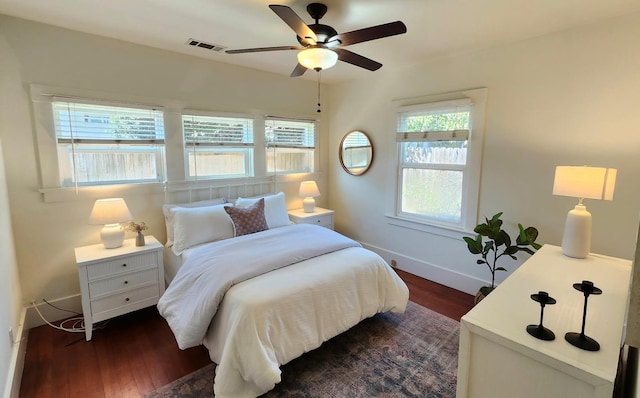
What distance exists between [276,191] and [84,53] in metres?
2.41

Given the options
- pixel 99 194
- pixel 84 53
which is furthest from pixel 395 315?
pixel 84 53

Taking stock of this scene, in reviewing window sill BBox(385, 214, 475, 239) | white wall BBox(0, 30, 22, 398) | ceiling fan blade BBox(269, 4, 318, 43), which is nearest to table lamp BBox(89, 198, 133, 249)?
white wall BBox(0, 30, 22, 398)

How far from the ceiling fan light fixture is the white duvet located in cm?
147

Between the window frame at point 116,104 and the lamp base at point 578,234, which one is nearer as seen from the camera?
the lamp base at point 578,234

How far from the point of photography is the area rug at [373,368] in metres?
1.96

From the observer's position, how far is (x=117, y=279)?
255cm

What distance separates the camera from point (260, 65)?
3.62 m

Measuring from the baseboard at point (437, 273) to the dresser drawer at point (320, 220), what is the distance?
31.4 inches

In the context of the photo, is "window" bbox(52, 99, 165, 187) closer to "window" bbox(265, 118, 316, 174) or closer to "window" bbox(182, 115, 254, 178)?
"window" bbox(182, 115, 254, 178)

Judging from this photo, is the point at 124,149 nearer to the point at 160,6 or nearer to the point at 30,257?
the point at 30,257

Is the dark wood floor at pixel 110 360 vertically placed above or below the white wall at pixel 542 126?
below

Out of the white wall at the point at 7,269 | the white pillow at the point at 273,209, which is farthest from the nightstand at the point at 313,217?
the white wall at the point at 7,269

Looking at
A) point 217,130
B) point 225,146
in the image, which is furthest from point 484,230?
point 217,130

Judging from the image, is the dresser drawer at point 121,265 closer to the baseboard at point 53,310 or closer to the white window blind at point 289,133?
the baseboard at point 53,310
